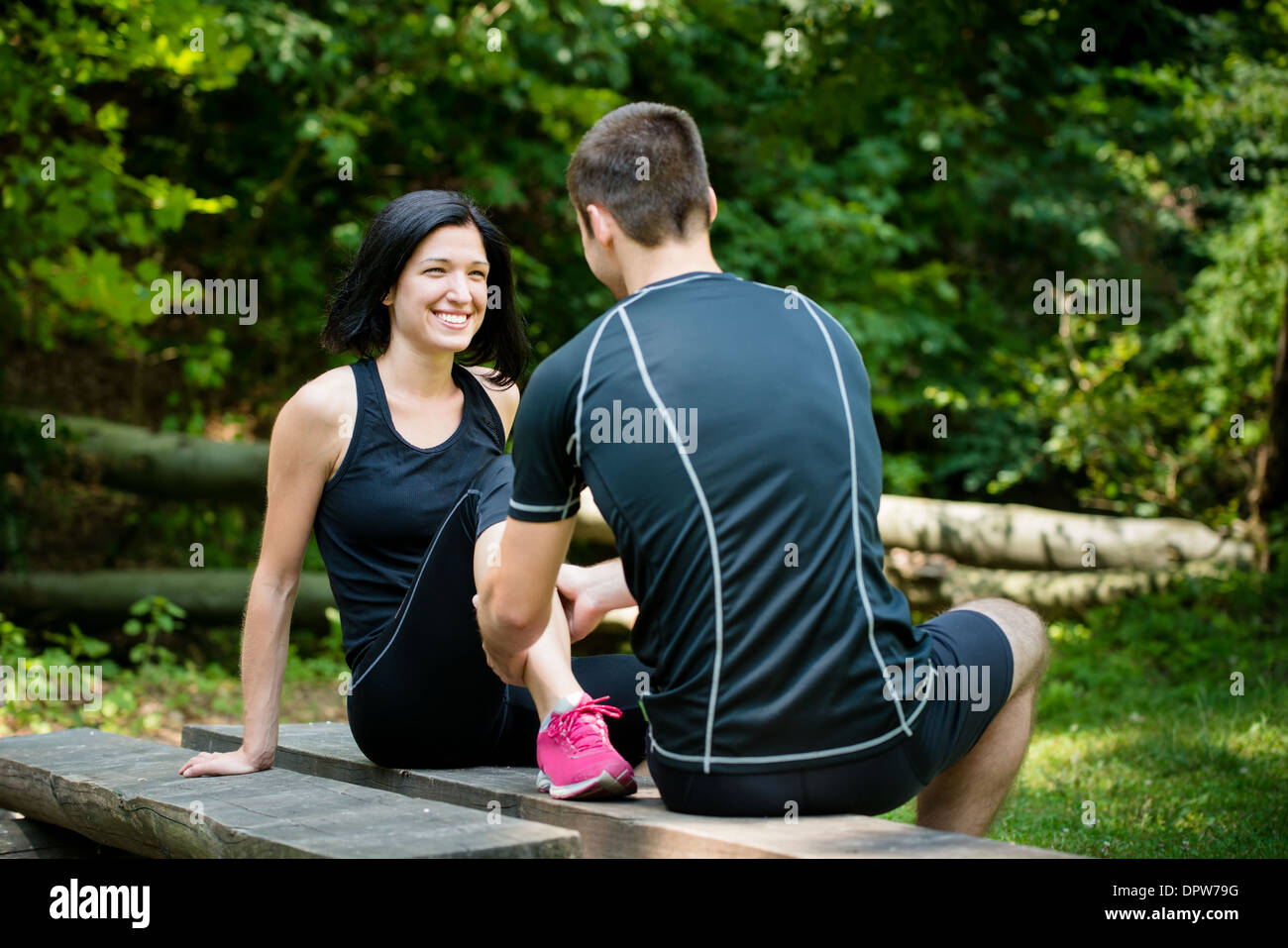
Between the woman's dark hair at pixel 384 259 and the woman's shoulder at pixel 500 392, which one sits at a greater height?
the woman's dark hair at pixel 384 259

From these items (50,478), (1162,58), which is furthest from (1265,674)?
(50,478)

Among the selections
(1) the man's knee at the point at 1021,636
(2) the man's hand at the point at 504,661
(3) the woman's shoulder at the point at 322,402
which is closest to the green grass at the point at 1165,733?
(1) the man's knee at the point at 1021,636

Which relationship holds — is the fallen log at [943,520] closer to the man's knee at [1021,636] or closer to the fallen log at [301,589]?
the fallen log at [301,589]

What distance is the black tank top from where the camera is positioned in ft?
9.62

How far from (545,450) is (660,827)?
0.68 meters

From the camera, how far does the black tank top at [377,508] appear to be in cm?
293

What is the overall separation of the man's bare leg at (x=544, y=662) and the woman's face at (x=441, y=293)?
2.24 ft

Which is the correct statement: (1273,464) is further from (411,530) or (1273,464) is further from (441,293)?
(411,530)

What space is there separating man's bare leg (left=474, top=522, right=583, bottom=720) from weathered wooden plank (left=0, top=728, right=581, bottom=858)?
354mm

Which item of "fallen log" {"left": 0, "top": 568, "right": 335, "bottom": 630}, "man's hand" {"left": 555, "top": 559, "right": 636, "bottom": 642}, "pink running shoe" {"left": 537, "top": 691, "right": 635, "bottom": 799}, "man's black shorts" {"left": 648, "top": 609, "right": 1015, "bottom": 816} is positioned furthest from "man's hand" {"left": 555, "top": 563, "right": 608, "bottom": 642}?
"fallen log" {"left": 0, "top": 568, "right": 335, "bottom": 630}

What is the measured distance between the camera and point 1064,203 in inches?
457

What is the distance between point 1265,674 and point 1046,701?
1.02 metres

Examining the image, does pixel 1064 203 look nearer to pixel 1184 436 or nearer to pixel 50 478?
pixel 1184 436

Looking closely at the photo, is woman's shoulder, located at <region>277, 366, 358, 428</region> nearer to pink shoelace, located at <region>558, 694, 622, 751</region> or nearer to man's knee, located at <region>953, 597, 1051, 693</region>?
pink shoelace, located at <region>558, 694, 622, 751</region>
